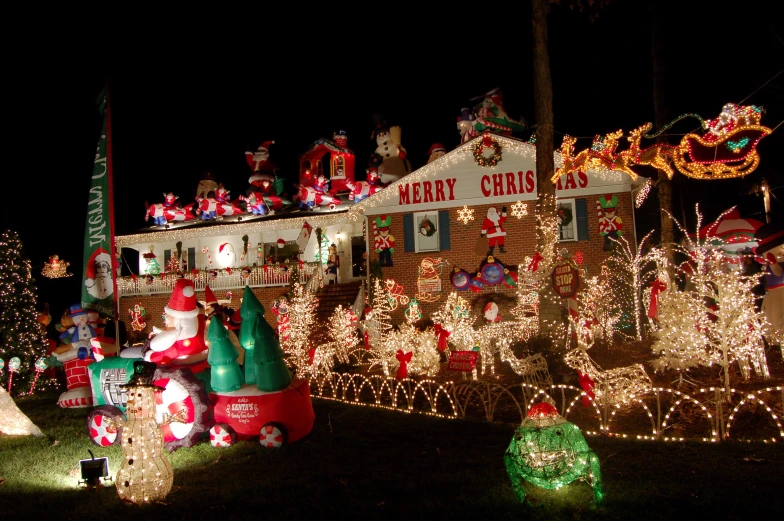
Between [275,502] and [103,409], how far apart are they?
3.37 metres

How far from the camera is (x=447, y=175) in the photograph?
17.6 m

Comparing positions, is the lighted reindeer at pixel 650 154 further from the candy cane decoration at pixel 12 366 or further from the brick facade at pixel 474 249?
the candy cane decoration at pixel 12 366

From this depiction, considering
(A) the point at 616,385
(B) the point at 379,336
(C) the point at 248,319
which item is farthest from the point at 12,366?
(A) the point at 616,385

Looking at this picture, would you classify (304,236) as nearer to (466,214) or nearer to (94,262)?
(466,214)

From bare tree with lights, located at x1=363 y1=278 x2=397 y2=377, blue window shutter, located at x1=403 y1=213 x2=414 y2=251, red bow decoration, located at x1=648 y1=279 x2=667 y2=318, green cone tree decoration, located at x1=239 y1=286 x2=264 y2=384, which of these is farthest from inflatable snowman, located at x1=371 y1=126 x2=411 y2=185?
green cone tree decoration, located at x1=239 y1=286 x2=264 y2=384

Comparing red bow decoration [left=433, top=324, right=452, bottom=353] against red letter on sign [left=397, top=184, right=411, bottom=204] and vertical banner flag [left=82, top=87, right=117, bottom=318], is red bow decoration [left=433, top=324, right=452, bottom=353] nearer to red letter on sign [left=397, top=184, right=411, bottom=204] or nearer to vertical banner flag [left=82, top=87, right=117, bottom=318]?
vertical banner flag [left=82, top=87, right=117, bottom=318]

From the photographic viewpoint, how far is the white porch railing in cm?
2012

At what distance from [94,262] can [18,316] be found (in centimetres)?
461

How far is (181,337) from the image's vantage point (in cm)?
798

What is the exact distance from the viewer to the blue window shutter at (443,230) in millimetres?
17547

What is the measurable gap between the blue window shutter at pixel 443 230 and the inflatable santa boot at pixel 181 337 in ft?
34.0

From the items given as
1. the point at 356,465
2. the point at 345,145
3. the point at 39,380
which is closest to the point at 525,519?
the point at 356,465

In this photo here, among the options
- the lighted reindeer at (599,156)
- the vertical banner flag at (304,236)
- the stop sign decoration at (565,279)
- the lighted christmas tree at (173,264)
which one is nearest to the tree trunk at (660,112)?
the lighted reindeer at (599,156)

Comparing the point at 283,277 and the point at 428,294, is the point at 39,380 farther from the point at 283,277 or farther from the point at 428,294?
the point at 428,294
